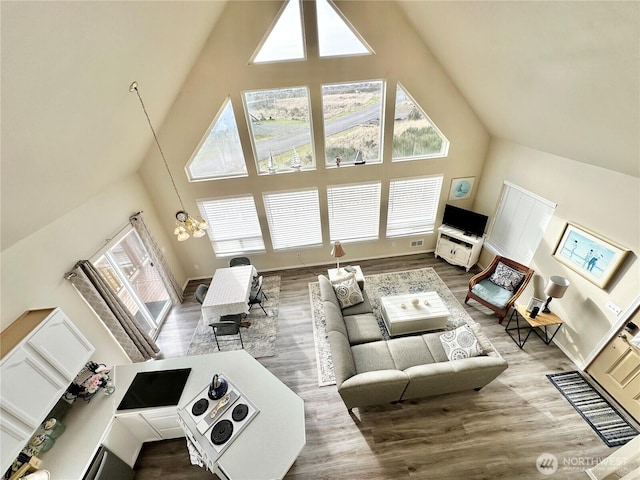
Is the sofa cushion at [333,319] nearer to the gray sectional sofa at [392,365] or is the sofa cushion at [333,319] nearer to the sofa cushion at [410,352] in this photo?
the gray sectional sofa at [392,365]

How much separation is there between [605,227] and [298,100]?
5.23 meters

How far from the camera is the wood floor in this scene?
308cm

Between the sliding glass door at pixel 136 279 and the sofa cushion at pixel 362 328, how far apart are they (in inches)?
154

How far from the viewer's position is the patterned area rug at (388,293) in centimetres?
456

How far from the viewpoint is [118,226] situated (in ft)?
14.7

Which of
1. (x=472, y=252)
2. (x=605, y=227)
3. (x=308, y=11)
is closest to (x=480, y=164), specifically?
(x=472, y=252)

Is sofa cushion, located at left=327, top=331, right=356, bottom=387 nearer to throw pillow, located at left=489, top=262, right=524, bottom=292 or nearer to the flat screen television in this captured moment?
throw pillow, located at left=489, top=262, right=524, bottom=292

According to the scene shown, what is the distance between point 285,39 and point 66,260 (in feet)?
15.6

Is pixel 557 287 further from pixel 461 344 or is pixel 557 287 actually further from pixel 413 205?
pixel 413 205

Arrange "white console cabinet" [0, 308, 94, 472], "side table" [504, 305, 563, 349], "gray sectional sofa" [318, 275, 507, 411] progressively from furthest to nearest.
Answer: "side table" [504, 305, 563, 349] → "gray sectional sofa" [318, 275, 507, 411] → "white console cabinet" [0, 308, 94, 472]

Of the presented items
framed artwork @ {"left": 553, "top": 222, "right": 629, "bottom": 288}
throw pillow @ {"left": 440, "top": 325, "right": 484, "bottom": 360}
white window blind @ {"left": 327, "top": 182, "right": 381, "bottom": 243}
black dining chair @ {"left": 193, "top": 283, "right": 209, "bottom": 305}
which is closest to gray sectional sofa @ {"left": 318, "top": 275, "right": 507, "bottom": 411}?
throw pillow @ {"left": 440, "top": 325, "right": 484, "bottom": 360}

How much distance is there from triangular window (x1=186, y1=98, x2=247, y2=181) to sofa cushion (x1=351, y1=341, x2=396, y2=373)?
4.06m

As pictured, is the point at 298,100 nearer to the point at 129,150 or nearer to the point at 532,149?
the point at 129,150

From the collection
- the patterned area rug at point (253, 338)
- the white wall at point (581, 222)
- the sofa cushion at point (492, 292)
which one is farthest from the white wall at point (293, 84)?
the sofa cushion at point (492, 292)
